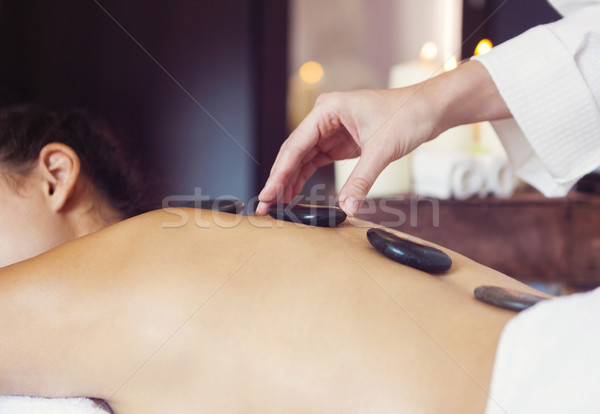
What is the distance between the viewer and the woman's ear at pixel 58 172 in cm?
88

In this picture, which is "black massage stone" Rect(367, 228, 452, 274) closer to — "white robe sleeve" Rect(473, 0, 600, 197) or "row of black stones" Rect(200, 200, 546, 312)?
"row of black stones" Rect(200, 200, 546, 312)

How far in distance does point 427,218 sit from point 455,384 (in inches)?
43.2

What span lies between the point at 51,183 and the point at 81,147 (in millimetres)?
148

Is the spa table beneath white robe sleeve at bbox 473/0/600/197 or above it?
beneath

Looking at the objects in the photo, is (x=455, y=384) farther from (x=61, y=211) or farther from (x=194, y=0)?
(x=194, y=0)

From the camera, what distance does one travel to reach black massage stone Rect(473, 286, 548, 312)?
56 centimetres

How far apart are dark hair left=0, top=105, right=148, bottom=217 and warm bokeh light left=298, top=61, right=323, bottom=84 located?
2.94ft

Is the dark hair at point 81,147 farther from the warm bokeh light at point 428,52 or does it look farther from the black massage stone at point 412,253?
the warm bokeh light at point 428,52

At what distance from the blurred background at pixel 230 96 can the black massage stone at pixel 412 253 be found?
858mm

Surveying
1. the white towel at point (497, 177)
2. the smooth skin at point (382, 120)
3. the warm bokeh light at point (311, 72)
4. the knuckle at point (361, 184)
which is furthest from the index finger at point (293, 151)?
the warm bokeh light at point (311, 72)

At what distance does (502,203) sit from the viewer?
1597mm

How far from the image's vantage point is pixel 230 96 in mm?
1736

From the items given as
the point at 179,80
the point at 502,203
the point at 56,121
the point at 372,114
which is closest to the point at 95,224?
the point at 56,121

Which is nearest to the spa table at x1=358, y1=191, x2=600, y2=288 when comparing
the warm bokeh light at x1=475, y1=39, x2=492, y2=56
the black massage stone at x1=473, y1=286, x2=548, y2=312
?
the warm bokeh light at x1=475, y1=39, x2=492, y2=56
